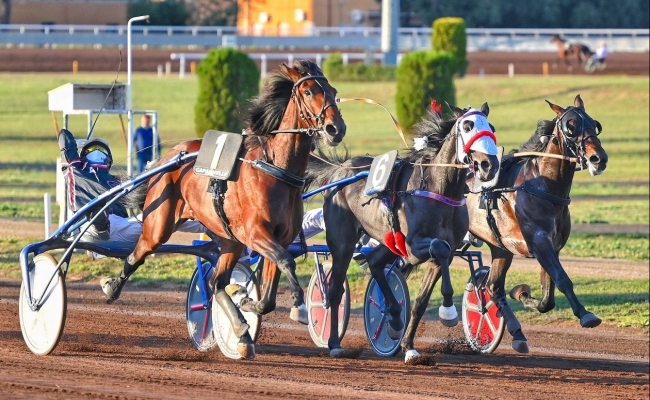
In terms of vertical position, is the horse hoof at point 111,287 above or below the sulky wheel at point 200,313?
above

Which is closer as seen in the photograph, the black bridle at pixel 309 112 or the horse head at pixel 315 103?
the horse head at pixel 315 103

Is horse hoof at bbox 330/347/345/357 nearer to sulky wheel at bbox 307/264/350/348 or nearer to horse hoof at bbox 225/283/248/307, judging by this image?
sulky wheel at bbox 307/264/350/348

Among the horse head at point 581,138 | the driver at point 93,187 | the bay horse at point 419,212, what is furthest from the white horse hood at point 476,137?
the driver at point 93,187

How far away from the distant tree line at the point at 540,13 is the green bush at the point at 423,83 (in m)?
18.8

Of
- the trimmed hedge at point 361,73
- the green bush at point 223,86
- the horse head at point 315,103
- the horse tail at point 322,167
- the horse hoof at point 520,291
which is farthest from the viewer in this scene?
the trimmed hedge at point 361,73

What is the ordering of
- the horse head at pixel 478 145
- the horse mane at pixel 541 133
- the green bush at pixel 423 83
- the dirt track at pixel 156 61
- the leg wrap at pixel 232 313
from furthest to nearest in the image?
the dirt track at pixel 156 61 → the green bush at pixel 423 83 → the horse mane at pixel 541 133 → the horse head at pixel 478 145 → the leg wrap at pixel 232 313

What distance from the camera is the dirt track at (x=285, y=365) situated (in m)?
6.13

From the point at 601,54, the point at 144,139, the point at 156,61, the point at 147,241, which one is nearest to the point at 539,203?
the point at 147,241

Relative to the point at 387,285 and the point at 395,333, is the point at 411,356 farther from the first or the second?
the point at 387,285

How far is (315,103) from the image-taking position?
6738 mm

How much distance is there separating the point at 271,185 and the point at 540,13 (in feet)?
125

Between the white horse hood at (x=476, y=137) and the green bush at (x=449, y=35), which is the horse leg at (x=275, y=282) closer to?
the white horse hood at (x=476, y=137)

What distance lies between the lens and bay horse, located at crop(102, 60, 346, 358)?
6.65m

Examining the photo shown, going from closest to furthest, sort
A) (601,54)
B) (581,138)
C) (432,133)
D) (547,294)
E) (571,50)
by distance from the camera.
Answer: (581,138), (432,133), (547,294), (601,54), (571,50)
